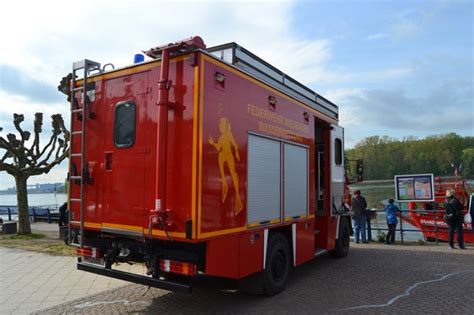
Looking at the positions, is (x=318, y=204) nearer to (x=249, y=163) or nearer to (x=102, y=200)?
(x=249, y=163)

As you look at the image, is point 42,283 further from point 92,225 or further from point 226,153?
point 226,153

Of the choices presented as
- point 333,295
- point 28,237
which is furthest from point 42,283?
point 28,237

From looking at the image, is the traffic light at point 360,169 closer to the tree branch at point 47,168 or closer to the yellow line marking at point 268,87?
the yellow line marking at point 268,87

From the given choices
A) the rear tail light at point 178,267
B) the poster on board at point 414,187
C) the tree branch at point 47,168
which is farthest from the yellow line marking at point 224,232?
the tree branch at point 47,168

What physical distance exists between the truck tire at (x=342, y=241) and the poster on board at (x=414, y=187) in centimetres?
391

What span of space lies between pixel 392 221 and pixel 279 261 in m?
6.73

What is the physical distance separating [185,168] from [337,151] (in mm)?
5397

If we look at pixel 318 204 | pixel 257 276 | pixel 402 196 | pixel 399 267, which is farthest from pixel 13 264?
pixel 402 196

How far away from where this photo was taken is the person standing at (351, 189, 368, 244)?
11.9m

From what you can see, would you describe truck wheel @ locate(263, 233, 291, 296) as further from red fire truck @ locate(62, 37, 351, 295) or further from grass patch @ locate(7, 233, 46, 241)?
grass patch @ locate(7, 233, 46, 241)

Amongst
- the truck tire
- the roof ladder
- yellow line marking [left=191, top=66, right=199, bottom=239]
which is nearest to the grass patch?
the roof ladder

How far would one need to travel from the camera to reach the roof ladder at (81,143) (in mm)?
5570

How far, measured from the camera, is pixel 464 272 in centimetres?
772

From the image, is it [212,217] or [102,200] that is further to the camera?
[102,200]
